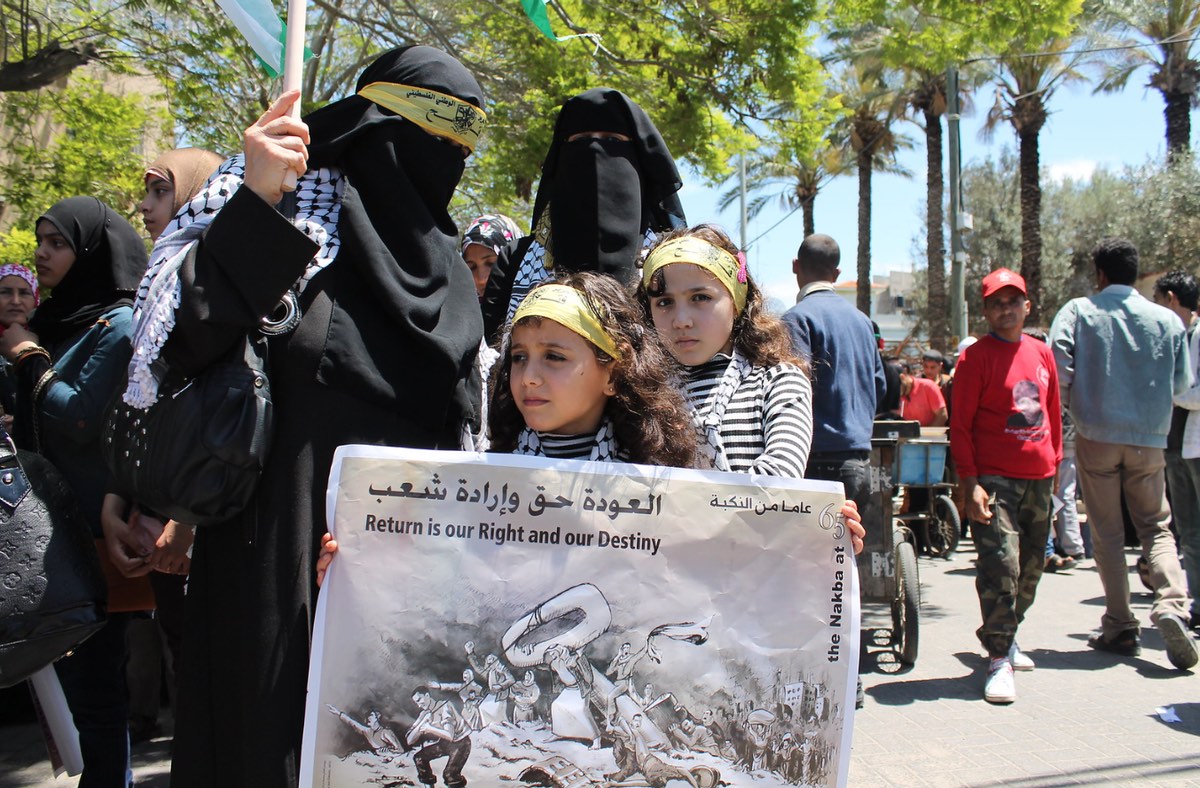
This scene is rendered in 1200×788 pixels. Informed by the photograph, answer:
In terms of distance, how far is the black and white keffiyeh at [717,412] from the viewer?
2361 mm

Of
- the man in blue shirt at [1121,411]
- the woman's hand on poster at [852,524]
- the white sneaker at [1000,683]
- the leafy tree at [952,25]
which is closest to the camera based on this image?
the woman's hand on poster at [852,524]

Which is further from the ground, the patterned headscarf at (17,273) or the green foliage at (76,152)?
the green foliage at (76,152)

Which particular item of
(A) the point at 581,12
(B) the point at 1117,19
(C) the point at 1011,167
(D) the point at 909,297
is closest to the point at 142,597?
(A) the point at 581,12

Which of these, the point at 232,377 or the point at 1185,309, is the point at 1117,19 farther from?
the point at 232,377

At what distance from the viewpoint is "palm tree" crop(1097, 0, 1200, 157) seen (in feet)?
65.6

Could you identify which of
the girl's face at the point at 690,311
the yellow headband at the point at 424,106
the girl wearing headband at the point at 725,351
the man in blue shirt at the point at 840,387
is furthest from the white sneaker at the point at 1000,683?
the yellow headband at the point at 424,106

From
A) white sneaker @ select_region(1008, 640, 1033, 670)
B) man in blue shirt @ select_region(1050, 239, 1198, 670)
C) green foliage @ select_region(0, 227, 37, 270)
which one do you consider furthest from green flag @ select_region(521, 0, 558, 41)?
green foliage @ select_region(0, 227, 37, 270)

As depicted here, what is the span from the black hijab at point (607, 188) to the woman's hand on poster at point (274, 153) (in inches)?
51.0

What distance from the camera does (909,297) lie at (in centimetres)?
4056

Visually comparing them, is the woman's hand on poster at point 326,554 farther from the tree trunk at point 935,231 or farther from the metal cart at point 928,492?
the tree trunk at point 935,231

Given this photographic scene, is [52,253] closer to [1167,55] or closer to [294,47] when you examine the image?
[294,47]

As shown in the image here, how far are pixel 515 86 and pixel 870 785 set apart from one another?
692 centimetres

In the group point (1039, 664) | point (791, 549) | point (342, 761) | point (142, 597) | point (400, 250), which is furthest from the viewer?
point (1039, 664)

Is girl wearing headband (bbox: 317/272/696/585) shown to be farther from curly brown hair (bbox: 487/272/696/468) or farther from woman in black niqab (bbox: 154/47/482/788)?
woman in black niqab (bbox: 154/47/482/788)
